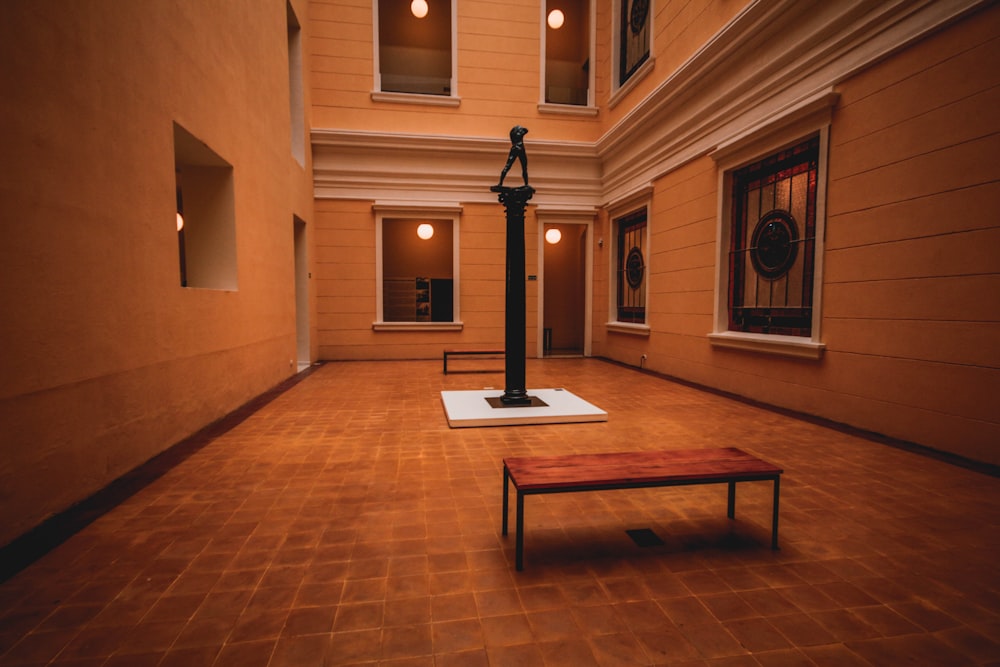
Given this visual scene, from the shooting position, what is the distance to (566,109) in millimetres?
11039

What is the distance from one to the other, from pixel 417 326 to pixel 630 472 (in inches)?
342

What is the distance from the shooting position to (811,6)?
17.2ft

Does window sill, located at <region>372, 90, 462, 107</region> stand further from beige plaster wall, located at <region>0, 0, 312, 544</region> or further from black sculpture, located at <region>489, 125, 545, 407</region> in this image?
black sculpture, located at <region>489, 125, 545, 407</region>

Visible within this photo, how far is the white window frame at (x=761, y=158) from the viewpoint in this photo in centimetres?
515

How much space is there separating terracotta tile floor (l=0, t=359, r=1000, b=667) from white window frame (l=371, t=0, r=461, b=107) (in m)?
8.85

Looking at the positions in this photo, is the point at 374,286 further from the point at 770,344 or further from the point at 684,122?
the point at 770,344

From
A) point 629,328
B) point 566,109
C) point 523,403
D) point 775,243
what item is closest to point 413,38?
point 566,109

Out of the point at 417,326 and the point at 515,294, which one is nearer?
the point at 515,294

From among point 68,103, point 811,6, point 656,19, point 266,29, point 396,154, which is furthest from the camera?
point 396,154

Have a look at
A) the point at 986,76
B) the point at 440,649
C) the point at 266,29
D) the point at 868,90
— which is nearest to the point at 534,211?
the point at 266,29

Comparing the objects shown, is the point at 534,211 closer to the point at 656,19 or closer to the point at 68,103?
the point at 656,19

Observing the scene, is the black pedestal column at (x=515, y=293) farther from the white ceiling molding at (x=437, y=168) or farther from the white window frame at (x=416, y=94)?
the white window frame at (x=416, y=94)

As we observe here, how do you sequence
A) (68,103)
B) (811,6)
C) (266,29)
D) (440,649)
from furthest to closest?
(266,29)
(811,6)
(68,103)
(440,649)

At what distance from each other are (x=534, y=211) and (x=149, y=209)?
8237mm
